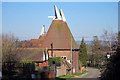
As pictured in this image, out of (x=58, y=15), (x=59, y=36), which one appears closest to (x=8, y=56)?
(x=58, y=15)

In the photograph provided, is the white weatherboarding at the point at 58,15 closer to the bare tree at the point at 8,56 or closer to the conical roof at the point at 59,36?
the conical roof at the point at 59,36

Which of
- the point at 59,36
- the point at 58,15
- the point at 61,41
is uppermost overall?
the point at 58,15

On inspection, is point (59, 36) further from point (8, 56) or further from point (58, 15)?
point (8, 56)

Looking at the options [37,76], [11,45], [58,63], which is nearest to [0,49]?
[11,45]

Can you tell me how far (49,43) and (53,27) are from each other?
A: 8.01 ft

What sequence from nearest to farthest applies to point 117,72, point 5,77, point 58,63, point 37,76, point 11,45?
point 117,72 < point 37,76 < point 5,77 < point 11,45 < point 58,63

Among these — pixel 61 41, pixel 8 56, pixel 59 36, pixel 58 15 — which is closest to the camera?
pixel 8 56

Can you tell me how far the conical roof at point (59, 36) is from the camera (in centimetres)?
2914

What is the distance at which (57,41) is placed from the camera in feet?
95.6

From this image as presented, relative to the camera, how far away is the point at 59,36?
29.4 metres

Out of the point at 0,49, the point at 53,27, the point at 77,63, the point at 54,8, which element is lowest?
the point at 77,63

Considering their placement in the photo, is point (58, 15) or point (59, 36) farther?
point (59, 36)

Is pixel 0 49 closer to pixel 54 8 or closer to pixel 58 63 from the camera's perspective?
pixel 58 63

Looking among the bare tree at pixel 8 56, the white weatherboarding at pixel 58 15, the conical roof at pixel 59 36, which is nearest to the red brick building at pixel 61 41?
the conical roof at pixel 59 36
